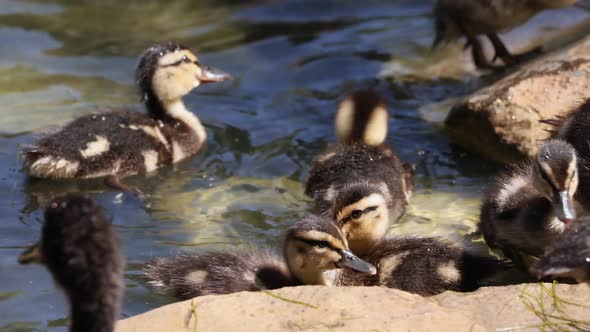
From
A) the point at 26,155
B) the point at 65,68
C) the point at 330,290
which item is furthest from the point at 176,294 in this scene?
A: the point at 65,68

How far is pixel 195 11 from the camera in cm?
955

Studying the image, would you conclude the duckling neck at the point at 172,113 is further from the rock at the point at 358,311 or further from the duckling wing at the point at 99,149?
the rock at the point at 358,311

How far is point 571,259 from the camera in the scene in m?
3.62

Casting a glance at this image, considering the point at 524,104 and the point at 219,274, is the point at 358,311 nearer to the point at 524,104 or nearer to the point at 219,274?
the point at 219,274

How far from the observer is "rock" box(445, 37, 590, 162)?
19.6ft

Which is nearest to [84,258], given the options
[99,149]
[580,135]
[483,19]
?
[580,135]

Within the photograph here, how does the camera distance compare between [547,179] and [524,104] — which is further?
[524,104]

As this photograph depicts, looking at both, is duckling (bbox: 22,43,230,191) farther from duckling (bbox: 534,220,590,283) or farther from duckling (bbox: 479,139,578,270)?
duckling (bbox: 534,220,590,283)

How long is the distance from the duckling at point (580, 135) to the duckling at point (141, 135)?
92.9 inches

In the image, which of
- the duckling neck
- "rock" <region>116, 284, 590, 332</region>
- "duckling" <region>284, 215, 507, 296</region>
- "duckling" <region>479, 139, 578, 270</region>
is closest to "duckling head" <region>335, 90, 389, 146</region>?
the duckling neck

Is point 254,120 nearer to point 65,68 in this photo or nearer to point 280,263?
point 65,68

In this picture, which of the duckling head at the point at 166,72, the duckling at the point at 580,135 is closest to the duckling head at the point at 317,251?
the duckling at the point at 580,135

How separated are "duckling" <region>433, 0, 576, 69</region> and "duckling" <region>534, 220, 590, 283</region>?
380 cm

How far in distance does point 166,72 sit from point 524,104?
219 cm
